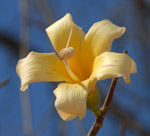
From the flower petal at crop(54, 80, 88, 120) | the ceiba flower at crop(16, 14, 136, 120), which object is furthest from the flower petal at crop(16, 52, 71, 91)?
the flower petal at crop(54, 80, 88, 120)

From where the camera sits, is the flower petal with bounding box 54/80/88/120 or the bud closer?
the flower petal with bounding box 54/80/88/120

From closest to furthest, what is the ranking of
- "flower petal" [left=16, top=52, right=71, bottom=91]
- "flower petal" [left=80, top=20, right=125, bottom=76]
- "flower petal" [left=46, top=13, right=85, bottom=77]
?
"flower petal" [left=16, top=52, right=71, bottom=91], "flower petal" [left=80, top=20, right=125, bottom=76], "flower petal" [left=46, top=13, right=85, bottom=77]

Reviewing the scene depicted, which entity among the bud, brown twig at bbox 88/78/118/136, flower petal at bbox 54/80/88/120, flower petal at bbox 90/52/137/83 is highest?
the bud

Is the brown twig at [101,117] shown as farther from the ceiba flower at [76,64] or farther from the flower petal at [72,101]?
the flower petal at [72,101]

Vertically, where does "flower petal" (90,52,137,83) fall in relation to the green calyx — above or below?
above

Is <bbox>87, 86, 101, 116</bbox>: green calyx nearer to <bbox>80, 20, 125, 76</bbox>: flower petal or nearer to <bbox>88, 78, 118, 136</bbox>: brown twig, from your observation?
<bbox>88, 78, 118, 136</bbox>: brown twig

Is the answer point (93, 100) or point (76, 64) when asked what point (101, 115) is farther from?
point (76, 64)

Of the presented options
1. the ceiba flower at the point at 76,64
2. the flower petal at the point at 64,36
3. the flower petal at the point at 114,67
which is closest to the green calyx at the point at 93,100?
the ceiba flower at the point at 76,64
